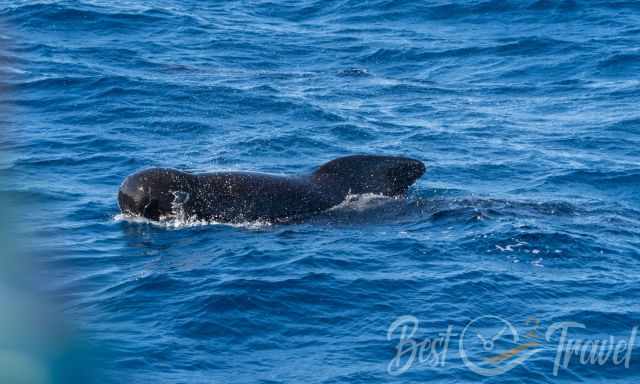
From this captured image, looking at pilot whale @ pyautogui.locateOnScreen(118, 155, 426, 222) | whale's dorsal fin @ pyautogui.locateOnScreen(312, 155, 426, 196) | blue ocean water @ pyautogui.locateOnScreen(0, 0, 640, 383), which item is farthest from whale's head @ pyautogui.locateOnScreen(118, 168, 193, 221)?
whale's dorsal fin @ pyautogui.locateOnScreen(312, 155, 426, 196)

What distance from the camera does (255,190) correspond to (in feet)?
43.0

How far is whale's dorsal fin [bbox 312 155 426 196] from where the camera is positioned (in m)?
13.6

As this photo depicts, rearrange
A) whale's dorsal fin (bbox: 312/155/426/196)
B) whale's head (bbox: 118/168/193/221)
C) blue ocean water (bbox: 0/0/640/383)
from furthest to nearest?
1. whale's dorsal fin (bbox: 312/155/426/196)
2. whale's head (bbox: 118/168/193/221)
3. blue ocean water (bbox: 0/0/640/383)

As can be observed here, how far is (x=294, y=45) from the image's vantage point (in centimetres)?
2717

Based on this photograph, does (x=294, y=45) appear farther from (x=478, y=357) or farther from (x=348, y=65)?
(x=478, y=357)

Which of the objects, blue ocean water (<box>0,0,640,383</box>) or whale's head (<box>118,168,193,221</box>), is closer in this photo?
blue ocean water (<box>0,0,640,383</box>)

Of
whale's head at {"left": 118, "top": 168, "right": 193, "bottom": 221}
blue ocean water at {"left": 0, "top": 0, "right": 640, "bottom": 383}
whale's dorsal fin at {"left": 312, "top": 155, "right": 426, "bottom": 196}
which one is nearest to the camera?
blue ocean water at {"left": 0, "top": 0, "right": 640, "bottom": 383}

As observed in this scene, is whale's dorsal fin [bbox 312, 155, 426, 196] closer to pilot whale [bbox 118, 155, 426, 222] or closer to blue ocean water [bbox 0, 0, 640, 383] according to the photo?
pilot whale [bbox 118, 155, 426, 222]

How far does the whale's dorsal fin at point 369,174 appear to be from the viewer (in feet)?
44.8

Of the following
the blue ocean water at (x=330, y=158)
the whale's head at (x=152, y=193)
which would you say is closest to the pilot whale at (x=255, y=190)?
the whale's head at (x=152, y=193)

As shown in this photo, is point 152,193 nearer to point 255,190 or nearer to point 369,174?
point 255,190

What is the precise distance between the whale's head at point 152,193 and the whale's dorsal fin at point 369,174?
81.6 inches

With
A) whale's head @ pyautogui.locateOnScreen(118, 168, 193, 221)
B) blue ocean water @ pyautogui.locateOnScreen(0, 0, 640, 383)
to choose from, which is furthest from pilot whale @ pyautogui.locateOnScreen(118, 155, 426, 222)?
blue ocean water @ pyautogui.locateOnScreen(0, 0, 640, 383)

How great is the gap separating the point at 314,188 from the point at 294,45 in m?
14.4
